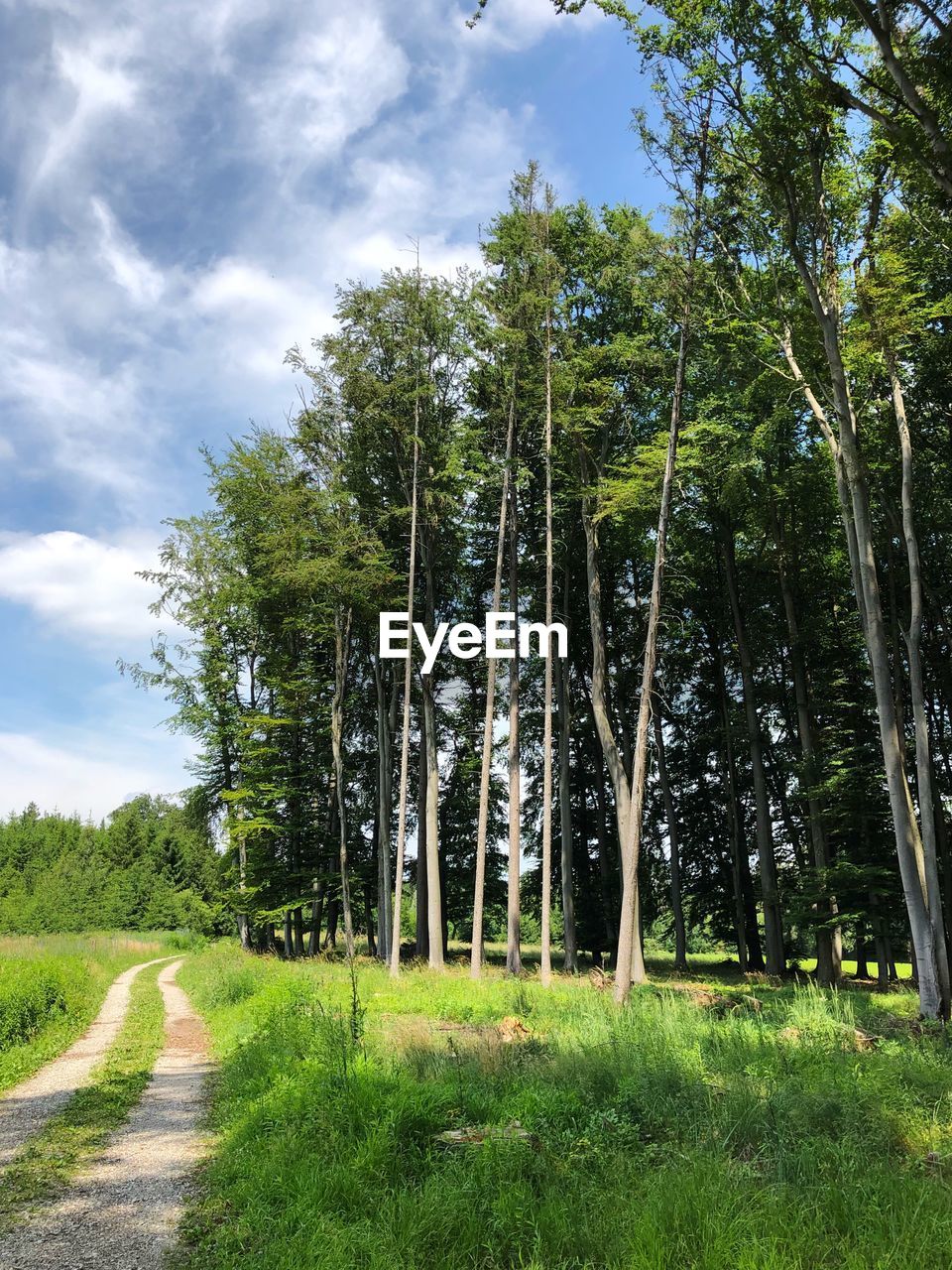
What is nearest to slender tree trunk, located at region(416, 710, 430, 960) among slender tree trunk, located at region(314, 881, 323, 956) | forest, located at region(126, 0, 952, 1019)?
forest, located at region(126, 0, 952, 1019)

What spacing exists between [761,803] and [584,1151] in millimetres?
18661

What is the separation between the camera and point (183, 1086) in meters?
8.68

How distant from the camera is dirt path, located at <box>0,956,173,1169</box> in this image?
667cm

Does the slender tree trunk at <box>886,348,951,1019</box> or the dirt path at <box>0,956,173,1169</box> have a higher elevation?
the slender tree trunk at <box>886,348,951,1019</box>

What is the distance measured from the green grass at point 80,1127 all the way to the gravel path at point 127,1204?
16cm

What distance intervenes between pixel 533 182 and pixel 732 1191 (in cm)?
2260

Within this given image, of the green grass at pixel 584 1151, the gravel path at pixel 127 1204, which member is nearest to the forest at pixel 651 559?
the green grass at pixel 584 1151

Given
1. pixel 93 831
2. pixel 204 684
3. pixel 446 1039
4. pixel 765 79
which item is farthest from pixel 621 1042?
pixel 93 831

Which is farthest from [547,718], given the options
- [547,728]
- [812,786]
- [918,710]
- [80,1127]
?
[80,1127]

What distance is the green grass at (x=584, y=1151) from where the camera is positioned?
3803 millimetres

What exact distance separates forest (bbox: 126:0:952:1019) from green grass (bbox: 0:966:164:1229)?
785 centimetres

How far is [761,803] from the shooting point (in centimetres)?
2214

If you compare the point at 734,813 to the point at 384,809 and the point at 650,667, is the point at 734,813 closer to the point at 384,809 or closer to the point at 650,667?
the point at 384,809

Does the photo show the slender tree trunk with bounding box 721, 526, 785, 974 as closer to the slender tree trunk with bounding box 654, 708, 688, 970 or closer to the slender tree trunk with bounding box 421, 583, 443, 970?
the slender tree trunk with bounding box 654, 708, 688, 970
